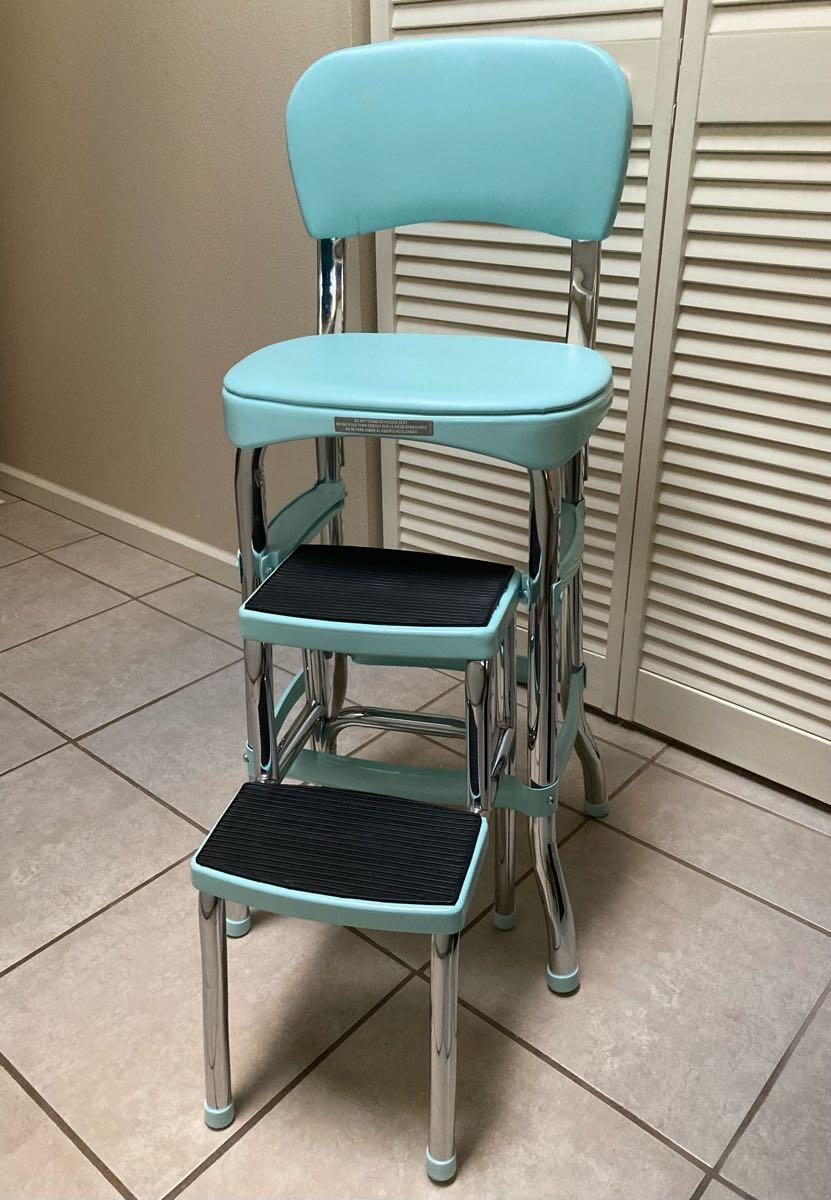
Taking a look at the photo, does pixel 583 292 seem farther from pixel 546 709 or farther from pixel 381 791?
pixel 381 791

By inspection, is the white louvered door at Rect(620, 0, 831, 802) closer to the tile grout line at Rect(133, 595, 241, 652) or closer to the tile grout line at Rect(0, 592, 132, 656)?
the tile grout line at Rect(133, 595, 241, 652)

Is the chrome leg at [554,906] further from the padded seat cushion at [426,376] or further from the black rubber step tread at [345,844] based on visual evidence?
the padded seat cushion at [426,376]

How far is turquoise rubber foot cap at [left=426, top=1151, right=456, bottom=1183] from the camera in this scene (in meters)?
0.92

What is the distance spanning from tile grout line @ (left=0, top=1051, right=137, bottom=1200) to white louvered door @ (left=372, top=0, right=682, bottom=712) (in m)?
1.01

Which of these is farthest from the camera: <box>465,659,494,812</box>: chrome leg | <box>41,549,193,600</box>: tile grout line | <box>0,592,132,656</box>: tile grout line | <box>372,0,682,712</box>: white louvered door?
<box>41,549,193,600</box>: tile grout line

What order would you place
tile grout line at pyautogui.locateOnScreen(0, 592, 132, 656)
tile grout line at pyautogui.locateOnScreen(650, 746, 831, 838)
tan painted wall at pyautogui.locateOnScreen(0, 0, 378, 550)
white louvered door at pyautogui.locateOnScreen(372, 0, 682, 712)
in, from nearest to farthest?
1. white louvered door at pyautogui.locateOnScreen(372, 0, 682, 712)
2. tile grout line at pyautogui.locateOnScreen(650, 746, 831, 838)
3. tan painted wall at pyautogui.locateOnScreen(0, 0, 378, 550)
4. tile grout line at pyautogui.locateOnScreen(0, 592, 132, 656)

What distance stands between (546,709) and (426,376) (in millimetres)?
368

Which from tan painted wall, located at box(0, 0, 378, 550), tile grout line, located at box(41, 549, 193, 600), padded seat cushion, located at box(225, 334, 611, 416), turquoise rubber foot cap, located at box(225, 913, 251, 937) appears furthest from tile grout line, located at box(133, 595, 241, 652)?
padded seat cushion, located at box(225, 334, 611, 416)

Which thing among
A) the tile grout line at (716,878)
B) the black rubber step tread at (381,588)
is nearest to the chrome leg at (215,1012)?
the black rubber step tread at (381,588)

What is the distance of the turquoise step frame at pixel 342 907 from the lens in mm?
813

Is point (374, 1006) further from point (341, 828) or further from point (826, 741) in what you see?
point (826, 741)

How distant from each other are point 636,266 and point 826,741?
74cm

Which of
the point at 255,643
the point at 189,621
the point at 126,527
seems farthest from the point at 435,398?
the point at 126,527

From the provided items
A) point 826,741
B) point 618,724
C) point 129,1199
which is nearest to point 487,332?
point 618,724
